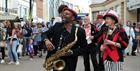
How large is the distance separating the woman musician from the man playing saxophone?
588mm

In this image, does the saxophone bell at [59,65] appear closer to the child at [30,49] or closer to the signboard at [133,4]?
the child at [30,49]

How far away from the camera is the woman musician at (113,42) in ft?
24.7

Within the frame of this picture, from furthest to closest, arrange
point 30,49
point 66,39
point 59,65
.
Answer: point 30,49 → point 66,39 → point 59,65

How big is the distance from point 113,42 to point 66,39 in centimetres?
87

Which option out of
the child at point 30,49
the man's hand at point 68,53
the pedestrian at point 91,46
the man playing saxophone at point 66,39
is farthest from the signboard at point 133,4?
the man's hand at point 68,53

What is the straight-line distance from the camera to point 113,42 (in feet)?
24.6

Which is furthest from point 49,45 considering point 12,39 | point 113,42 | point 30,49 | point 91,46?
point 30,49

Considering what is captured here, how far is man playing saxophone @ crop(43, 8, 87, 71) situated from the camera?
7039 millimetres

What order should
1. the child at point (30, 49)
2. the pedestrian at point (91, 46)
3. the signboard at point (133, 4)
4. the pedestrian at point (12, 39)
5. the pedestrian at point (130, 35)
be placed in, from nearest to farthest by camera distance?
1. the pedestrian at point (91, 46)
2. the pedestrian at point (12, 39)
3. the child at point (30, 49)
4. the pedestrian at point (130, 35)
5. the signboard at point (133, 4)

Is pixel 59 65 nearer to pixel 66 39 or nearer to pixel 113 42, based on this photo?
pixel 66 39

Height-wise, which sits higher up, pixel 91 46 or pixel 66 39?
pixel 66 39

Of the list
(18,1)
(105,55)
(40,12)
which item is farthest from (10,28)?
(40,12)

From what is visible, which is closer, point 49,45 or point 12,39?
point 49,45

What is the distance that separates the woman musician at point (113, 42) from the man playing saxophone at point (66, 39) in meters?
0.59
